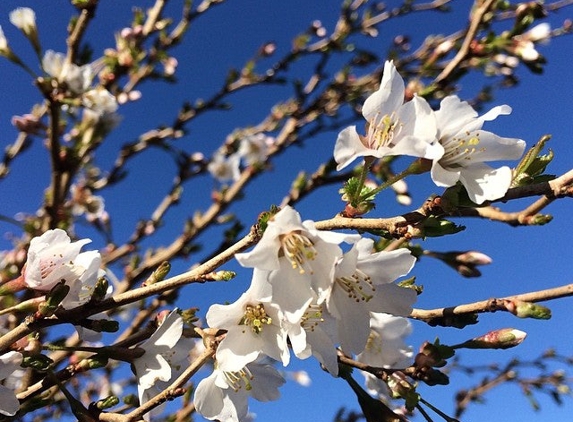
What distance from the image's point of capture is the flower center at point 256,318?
1.37 meters

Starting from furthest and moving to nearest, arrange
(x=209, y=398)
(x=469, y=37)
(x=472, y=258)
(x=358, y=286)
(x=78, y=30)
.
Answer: (x=78, y=30)
(x=469, y=37)
(x=472, y=258)
(x=209, y=398)
(x=358, y=286)

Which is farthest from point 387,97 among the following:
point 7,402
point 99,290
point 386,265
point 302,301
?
point 7,402

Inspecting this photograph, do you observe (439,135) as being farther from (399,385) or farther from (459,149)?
(399,385)

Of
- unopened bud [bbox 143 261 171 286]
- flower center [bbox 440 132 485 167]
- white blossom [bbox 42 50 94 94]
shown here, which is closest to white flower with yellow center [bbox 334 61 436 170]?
flower center [bbox 440 132 485 167]

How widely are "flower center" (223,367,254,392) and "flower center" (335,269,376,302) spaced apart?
0.48 m

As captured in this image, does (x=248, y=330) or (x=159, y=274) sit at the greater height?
(x=159, y=274)

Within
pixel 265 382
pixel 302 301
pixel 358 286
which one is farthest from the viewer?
pixel 265 382

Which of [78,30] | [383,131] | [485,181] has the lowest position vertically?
[485,181]

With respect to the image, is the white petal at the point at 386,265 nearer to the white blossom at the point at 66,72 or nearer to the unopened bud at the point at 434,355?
the unopened bud at the point at 434,355

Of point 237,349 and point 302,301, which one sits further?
point 237,349

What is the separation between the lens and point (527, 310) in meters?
1.25

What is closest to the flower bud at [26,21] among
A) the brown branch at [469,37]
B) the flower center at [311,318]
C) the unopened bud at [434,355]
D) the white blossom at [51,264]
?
the white blossom at [51,264]

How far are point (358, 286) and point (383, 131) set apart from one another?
1.35ft

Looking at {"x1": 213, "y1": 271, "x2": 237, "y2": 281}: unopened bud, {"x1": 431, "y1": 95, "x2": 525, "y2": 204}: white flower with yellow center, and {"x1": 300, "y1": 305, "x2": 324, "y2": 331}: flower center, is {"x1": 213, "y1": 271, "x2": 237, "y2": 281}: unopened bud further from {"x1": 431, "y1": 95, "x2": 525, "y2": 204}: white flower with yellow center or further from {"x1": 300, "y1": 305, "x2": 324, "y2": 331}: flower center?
{"x1": 431, "y1": 95, "x2": 525, "y2": 204}: white flower with yellow center
